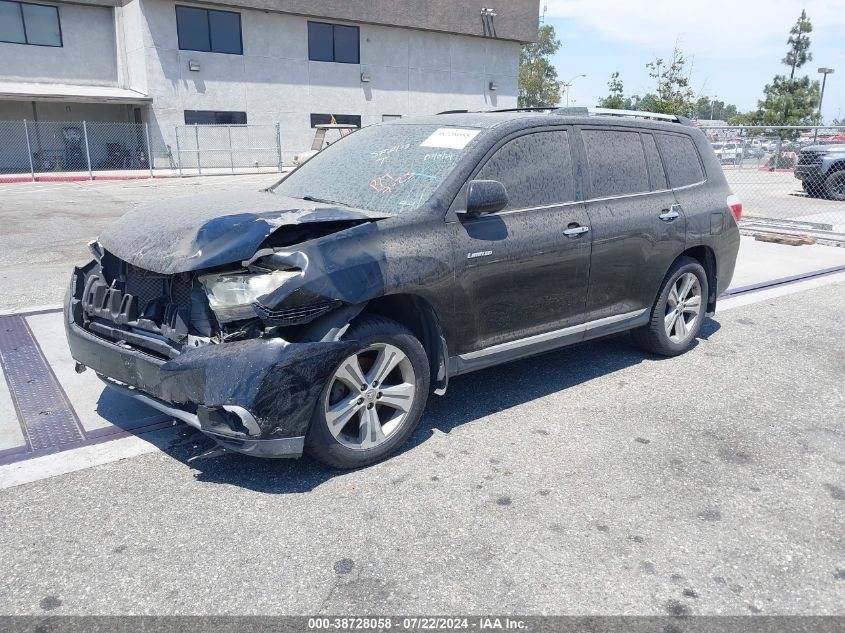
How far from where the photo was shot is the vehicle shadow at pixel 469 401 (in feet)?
12.1

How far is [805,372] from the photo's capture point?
5.47m

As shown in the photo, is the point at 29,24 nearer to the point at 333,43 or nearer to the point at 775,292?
the point at 333,43

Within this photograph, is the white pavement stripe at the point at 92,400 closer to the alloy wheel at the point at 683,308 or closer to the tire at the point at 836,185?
the alloy wheel at the point at 683,308

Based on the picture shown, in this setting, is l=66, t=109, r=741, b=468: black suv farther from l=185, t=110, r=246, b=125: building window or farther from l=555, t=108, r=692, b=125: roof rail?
l=185, t=110, r=246, b=125: building window

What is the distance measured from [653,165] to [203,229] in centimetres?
344

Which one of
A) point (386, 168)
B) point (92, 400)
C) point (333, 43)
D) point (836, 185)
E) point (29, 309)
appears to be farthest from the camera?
point (333, 43)

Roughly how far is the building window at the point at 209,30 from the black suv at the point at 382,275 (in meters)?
27.5

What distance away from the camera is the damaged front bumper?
3270 mm

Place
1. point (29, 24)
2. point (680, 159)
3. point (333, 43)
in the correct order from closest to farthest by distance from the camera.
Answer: point (680, 159) → point (29, 24) → point (333, 43)

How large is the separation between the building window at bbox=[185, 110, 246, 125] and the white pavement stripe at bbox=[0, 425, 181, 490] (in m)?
28.0

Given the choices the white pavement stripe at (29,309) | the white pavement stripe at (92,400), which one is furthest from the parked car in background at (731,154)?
the white pavement stripe at (92,400)

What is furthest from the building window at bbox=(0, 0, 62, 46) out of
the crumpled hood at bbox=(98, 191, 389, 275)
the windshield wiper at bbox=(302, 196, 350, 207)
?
the windshield wiper at bbox=(302, 196, 350, 207)

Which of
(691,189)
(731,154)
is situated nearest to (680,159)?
(691,189)

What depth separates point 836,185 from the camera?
1830 cm
